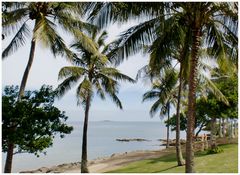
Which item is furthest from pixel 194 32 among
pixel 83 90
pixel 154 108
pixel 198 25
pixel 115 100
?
pixel 154 108

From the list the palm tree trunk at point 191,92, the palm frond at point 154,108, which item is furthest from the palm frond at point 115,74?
the palm frond at point 154,108

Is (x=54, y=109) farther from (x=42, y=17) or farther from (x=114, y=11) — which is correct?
(x=42, y=17)

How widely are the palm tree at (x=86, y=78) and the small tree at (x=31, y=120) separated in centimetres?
902

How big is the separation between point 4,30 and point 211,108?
12.9 metres

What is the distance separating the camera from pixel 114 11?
31.1 ft

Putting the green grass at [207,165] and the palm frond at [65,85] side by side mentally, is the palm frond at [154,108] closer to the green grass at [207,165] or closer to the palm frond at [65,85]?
the green grass at [207,165]

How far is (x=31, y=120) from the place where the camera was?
805 centimetres

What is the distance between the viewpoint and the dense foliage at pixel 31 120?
780 centimetres

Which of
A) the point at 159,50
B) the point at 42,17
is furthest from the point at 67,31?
the point at 159,50

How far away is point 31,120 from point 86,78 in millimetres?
10093

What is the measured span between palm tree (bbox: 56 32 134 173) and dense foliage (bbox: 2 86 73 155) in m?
9.03

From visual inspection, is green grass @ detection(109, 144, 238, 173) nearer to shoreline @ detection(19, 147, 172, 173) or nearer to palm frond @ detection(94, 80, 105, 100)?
shoreline @ detection(19, 147, 172, 173)

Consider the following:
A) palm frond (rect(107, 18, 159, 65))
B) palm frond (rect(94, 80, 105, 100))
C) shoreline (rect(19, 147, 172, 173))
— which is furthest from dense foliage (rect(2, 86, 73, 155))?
shoreline (rect(19, 147, 172, 173))

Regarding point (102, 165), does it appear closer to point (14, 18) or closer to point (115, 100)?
point (115, 100)
